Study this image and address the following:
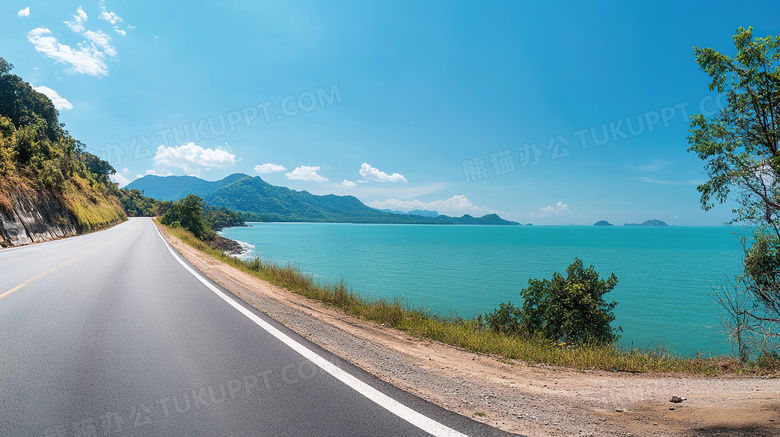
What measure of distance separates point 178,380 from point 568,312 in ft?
31.2

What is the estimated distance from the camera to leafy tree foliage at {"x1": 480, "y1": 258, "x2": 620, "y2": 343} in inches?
360

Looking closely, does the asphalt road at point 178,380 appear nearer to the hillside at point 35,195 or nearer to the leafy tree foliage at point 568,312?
the leafy tree foliage at point 568,312

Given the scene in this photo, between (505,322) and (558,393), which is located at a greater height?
(558,393)

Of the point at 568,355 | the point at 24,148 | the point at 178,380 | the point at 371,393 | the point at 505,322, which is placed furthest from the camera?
the point at 24,148

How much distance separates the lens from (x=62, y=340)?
4.95 m

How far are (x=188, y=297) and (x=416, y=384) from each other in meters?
6.81

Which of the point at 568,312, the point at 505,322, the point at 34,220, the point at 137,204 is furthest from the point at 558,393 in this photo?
the point at 137,204

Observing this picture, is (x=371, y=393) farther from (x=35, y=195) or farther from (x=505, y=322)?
(x=35, y=195)

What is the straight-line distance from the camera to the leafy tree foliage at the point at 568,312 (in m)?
9.16

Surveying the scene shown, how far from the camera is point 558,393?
3889 mm

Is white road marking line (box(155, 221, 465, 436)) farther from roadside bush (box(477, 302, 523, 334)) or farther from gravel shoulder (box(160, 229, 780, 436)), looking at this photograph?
roadside bush (box(477, 302, 523, 334))

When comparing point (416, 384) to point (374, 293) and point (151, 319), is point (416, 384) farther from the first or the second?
point (374, 293)

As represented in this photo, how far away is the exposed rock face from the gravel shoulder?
24.5 m

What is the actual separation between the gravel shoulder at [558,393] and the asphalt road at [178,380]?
35 centimetres
